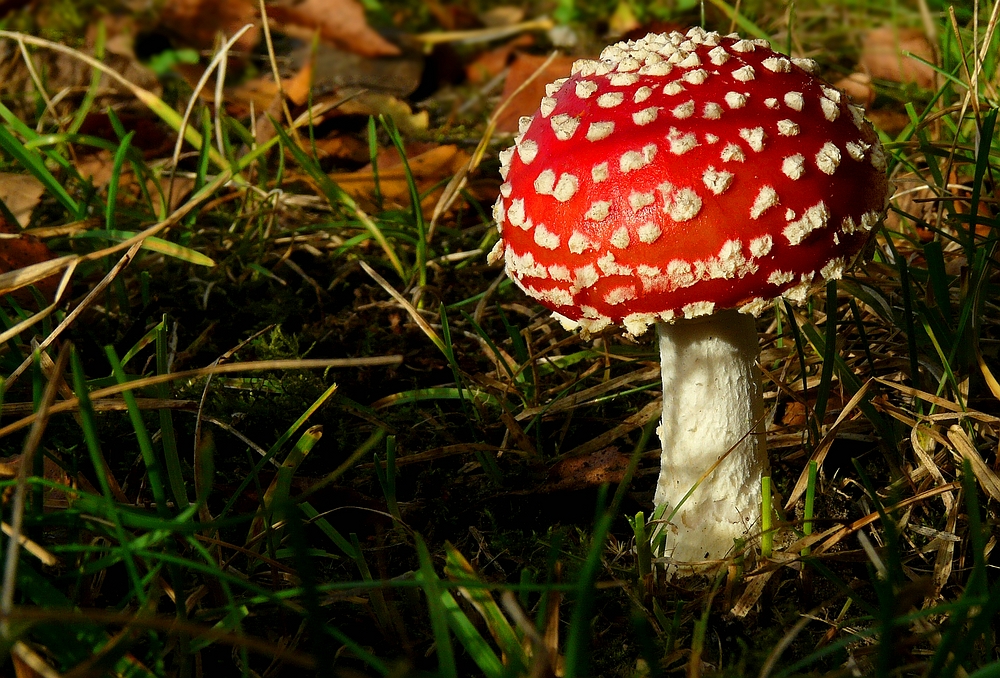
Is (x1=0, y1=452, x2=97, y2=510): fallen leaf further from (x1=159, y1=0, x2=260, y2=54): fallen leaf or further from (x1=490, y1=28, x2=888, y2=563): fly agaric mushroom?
(x1=159, y1=0, x2=260, y2=54): fallen leaf

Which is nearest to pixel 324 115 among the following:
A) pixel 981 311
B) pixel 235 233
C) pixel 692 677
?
pixel 235 233

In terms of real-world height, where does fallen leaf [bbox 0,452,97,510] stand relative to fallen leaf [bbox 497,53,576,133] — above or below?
below

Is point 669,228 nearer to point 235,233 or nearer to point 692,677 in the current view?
point 692,677

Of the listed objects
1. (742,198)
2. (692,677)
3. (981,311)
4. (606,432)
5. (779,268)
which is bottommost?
(606,432)

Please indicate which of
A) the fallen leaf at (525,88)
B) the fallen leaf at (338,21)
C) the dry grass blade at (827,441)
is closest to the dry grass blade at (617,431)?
the dry grass blade at (827,441)

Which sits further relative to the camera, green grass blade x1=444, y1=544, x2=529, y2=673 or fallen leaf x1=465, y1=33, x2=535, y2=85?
fallen leaf x1=465, y1=33, x2=535, y2=85

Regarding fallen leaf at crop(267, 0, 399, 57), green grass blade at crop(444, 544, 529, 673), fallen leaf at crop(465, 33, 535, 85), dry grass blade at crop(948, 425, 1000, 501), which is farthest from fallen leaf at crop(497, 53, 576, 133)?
green grass blade at crop(444, 544, 529, 673)

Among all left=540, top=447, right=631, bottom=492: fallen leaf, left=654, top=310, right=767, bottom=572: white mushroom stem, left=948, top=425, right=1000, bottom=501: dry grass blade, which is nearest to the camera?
left=948, top=425, right=1000, bottom=501: dry grass blade
